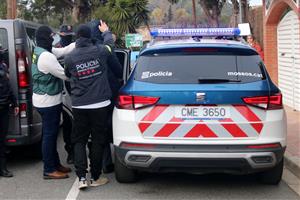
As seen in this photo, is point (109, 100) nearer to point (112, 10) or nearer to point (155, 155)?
point (155, 155)

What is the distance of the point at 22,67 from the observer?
616 cm

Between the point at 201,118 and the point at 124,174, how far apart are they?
1247mm

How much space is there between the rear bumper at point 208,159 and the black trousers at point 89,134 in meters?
0.68

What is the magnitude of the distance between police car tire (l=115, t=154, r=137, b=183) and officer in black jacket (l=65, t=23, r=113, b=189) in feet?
0.79

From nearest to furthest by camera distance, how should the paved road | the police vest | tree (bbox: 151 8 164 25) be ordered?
the paved road < the police vest < tree (bbox: 151 8 164 25)

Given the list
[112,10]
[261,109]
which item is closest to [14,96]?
[261,109]

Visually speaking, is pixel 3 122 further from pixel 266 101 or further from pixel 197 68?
pixel 266 101

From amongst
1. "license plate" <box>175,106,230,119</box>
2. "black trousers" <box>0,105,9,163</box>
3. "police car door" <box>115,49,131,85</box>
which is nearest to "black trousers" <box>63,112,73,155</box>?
"black trousers" <box>0,105,9,163</box>

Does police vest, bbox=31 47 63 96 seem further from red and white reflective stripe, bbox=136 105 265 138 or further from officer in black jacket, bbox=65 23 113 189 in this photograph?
red and white reflective stripe, bbox=136 105 265 138

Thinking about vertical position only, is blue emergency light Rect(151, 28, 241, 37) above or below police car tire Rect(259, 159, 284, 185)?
above

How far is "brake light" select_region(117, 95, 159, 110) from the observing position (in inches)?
194

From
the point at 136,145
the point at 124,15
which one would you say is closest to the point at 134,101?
the point at 136,145

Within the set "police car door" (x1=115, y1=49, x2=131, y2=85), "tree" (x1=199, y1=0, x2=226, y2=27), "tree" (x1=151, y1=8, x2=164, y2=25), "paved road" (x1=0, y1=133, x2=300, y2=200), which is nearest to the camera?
"paved road" (x1=0, y1=133, x2=300, y2=200)

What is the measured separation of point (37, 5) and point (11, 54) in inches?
1471
